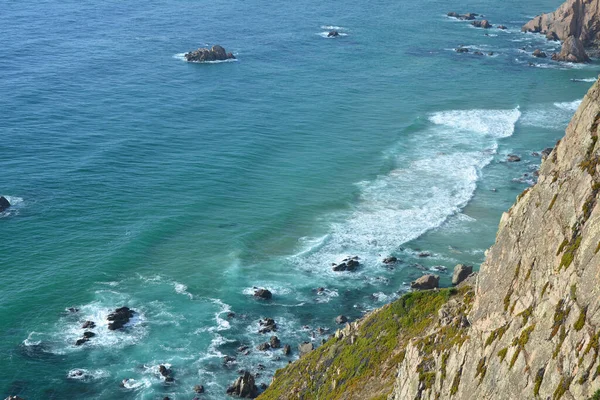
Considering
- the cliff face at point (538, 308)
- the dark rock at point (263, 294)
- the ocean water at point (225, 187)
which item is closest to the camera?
the cliff face at point (538, 308)

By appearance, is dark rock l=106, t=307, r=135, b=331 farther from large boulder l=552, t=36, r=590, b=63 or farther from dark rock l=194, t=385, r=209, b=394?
large boulder l=552, t=36, r=590, b=63

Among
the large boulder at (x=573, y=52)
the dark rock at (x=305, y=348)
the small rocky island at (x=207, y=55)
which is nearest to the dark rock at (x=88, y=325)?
the dark rock at (x=305, y=348)

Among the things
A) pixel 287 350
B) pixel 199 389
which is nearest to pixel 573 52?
pixel 287 350

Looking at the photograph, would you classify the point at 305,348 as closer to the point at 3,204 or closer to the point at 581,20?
the point at 3,204

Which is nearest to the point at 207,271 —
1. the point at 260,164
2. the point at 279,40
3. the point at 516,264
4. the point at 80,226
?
the point at 80,226

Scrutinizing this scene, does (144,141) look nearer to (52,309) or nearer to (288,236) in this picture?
(288,236)

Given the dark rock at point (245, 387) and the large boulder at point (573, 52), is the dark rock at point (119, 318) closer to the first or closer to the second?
the dark rock at point (245, 387)

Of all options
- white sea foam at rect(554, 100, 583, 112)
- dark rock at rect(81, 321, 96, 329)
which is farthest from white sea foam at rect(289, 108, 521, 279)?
dark rock at rect(81, 321, 96, 329)
